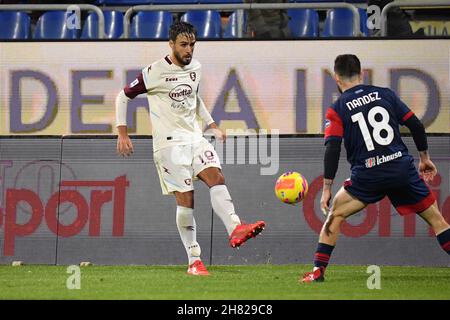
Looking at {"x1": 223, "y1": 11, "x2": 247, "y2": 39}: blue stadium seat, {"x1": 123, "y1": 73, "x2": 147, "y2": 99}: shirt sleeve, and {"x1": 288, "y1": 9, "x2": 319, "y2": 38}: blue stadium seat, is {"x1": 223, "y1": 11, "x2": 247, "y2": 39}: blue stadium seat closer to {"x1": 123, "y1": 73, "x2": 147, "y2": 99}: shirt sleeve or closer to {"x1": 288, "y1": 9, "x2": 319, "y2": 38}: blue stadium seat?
{"x1": 288, "y1": 9, "x2": 319, "y2": 38}: blue stadium seat

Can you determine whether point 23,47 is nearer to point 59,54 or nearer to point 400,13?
point 59,54

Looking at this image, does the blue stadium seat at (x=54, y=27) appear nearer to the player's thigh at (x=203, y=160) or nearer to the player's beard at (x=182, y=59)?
the player's beard at (x=182, y=59)

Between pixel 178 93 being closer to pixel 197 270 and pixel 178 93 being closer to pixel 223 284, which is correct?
pixel 197 270

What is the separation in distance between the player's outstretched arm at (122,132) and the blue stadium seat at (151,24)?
3275 millimetres

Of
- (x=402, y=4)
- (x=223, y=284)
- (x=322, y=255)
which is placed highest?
(x=402, y=4)

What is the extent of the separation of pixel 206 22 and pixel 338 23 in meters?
1.74

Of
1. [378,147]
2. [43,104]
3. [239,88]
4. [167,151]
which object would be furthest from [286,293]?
[43,104]

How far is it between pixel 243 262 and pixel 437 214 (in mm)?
3439

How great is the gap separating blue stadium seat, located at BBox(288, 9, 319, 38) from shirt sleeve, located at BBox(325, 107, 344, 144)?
468cm

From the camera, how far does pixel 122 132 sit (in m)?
10.2

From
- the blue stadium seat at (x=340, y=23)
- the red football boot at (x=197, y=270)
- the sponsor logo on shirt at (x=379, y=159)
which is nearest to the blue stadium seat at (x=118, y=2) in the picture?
the blue stadium seat at (x=340, y=23)

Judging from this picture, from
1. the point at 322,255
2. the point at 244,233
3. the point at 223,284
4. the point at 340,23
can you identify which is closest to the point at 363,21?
the point at 340,23

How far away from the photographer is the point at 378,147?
29.2ft

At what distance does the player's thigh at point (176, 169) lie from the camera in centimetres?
1010
